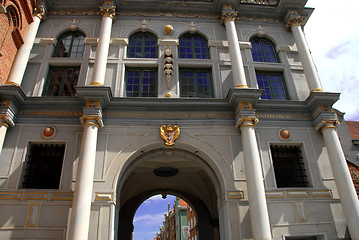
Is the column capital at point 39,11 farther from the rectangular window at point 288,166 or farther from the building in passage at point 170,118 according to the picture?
the rectangular window at point 288,166

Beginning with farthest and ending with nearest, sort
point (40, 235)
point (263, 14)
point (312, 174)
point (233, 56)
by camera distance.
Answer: point (263, 14)
point (233, 56)
point (312, 174)
point (40, 235)

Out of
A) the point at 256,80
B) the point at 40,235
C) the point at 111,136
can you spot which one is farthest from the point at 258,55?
the point at 40,235

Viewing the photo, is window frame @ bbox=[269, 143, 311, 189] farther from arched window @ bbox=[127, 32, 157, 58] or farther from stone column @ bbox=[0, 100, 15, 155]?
stone column @ bbox=[0, 100, 15, 155]

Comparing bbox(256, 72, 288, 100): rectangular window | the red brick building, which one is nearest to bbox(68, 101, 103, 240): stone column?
the red brick building

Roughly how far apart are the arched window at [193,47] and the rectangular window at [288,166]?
6.59 metres

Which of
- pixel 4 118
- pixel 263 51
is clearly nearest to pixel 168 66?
pixel 263 51

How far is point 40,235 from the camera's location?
10.8 meters

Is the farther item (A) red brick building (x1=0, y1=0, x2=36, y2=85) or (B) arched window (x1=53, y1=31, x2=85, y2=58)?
(B) arched window (x1=53, y1=31, x2=85, y2=58)

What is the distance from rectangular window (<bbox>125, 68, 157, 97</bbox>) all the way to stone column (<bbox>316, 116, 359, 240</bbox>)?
8413 millimetres

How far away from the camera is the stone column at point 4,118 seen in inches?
474

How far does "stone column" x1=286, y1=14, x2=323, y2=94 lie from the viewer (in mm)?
14508

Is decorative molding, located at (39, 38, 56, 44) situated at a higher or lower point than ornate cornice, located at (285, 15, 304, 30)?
lower

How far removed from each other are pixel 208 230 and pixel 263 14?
14608 millimetres

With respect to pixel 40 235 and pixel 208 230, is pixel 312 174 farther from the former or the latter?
pixel 40 235
